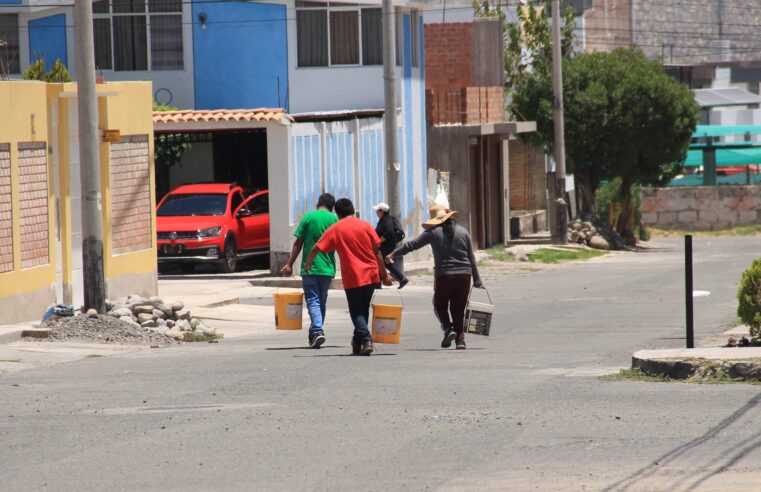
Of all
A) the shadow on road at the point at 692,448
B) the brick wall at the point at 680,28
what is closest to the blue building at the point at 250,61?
the shadow on road at the point at 692,448

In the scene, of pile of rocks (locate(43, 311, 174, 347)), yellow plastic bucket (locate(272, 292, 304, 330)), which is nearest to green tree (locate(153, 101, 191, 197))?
pile of rocks (locate(43, 311, 174, 347))

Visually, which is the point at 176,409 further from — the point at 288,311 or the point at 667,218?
the point at 667,218

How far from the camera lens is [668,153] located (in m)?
45.2

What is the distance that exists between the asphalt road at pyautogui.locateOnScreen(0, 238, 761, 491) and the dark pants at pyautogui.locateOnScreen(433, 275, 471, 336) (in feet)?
1.29

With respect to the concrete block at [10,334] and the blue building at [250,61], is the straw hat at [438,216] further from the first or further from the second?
the blue building at [250,61]

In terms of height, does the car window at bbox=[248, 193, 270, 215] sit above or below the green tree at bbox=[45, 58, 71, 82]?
below

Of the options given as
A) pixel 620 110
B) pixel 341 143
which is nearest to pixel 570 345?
pixel 341 143

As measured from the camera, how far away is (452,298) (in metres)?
15.7

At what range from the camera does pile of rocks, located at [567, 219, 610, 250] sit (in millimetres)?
43781

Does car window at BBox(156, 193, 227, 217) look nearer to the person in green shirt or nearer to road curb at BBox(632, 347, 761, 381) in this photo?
the person in green shirt

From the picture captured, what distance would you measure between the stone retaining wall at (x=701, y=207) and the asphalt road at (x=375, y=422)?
129 feet

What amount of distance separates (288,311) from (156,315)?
2722 millimetres

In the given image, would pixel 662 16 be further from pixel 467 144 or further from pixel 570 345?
pixel 570 345

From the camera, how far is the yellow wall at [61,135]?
1819 centimetres
